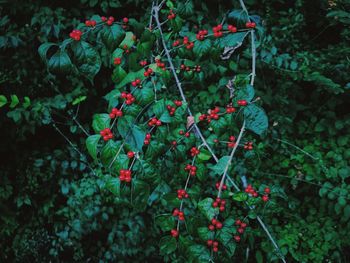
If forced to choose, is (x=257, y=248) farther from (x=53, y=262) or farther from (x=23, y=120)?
(x=23, y=120)

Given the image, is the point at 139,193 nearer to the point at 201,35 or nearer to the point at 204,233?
the point at 204,233

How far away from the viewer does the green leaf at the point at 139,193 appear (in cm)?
109

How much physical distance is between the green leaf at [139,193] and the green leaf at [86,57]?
327 mm

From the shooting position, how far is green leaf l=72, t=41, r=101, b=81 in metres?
1.11

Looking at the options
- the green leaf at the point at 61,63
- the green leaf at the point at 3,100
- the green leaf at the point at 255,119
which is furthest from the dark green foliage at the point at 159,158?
the green leaf at the point at 61,63

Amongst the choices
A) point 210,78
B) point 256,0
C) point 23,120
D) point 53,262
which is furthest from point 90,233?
point 256,0

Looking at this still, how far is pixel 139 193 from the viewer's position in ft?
3.63

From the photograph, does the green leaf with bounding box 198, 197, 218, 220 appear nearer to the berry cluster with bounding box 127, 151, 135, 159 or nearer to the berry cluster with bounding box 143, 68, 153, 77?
the berry cluster with bounding box 127, 151, 135, 159

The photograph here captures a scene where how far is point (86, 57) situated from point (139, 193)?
414mm

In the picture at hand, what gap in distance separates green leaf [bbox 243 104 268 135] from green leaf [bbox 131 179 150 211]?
0.36 m

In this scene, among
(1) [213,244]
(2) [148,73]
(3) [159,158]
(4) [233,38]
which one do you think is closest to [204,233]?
(1) [213,244]

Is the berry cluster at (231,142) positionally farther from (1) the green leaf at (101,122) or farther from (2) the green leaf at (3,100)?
(2) the green leaf at (3,100)

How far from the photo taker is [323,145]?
2439 mm

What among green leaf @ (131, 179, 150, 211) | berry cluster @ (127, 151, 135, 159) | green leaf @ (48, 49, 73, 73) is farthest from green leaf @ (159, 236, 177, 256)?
green leaf @ (48, 49, 73, 73)
